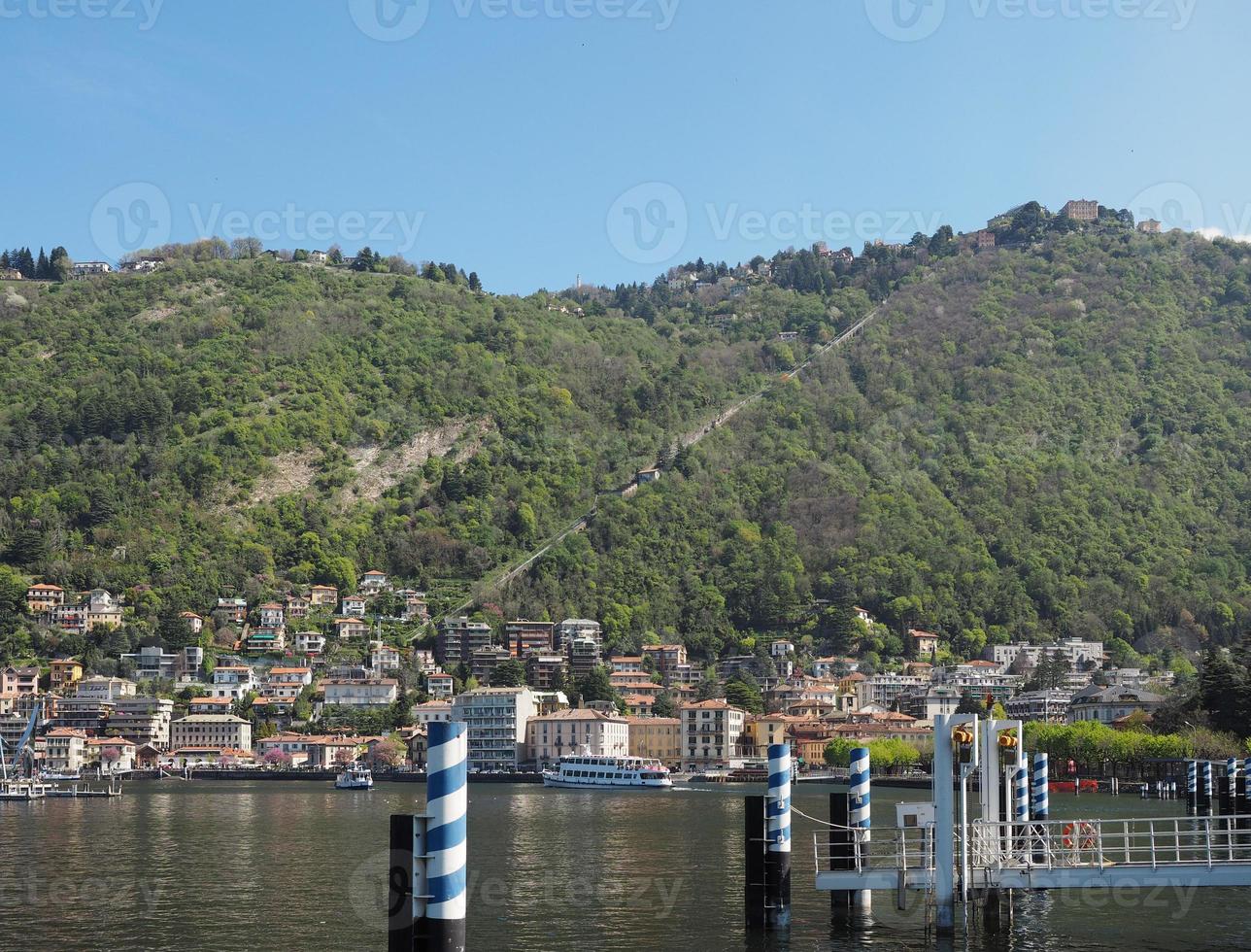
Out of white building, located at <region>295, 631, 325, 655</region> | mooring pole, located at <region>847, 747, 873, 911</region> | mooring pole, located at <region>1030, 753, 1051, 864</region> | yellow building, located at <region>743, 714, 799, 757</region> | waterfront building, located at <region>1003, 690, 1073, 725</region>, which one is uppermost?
white building, located at <region>295, 631, 325, 655</region>

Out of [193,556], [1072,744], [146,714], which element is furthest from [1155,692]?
[193,556]

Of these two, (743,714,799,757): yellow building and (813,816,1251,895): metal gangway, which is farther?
(743,714,799,757): yellow building

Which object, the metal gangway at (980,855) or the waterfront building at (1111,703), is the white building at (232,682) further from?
the metal gangway at (980,855)

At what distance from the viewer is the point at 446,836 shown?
1623 cm

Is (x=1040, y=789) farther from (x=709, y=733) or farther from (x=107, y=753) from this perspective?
(x=107, y=753)

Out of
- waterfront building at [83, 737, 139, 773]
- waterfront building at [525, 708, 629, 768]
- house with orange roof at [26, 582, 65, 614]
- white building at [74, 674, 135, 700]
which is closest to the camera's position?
waterfront building at [83, 737, 139, 773]

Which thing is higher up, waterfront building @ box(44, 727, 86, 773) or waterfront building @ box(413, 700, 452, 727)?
waterfront building @ box(413, 700, 452, 727)

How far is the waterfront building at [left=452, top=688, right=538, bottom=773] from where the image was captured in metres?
149

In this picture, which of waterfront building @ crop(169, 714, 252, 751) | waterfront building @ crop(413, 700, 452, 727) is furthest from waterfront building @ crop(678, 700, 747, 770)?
waterfront building @ crop(169, 714, 252, 751)

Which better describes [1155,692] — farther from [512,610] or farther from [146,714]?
[146,714]

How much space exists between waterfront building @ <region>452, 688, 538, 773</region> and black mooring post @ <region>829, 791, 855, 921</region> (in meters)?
117

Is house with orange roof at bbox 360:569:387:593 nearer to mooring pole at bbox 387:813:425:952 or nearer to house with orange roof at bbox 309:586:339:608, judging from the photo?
house with orange roof at bbox 309:586:339:608

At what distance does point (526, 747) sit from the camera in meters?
151

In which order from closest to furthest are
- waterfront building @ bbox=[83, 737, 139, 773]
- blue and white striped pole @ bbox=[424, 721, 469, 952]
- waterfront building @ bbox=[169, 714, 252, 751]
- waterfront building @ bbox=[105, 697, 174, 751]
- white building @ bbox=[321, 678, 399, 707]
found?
blue and white striped pole @ bbox=[424, 721, 469, 952] < waterfront building @ bbox=[83, 737, 139, 773] < waterfront building @ bbox=[105, 697, 174, 751] < waterfront building @ bbox=[169, 714, 252, 751] < white building @ bbox=[321, 678, 399, 707]
